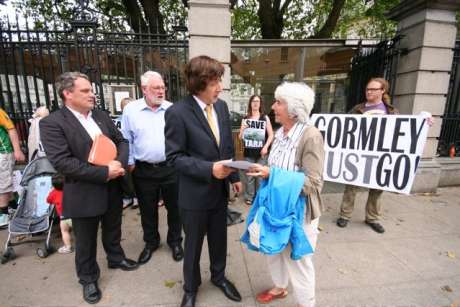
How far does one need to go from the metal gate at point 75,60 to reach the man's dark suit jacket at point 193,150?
10.9 feet

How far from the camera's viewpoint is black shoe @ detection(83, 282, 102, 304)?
2.36 m

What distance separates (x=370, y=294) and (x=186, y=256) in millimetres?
1874

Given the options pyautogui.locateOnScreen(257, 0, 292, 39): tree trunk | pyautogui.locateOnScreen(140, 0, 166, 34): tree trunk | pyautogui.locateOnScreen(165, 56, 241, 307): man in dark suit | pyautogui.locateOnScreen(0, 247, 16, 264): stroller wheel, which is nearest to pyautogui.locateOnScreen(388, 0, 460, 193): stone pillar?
pyautogui.locateOnScreen(165, 56, 241, 307): man in dark suit

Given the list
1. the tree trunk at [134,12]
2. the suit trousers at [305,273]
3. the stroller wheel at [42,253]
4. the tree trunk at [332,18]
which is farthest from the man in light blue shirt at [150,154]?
the tree trunk at [332,18]

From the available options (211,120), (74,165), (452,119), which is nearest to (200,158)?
(211,120)

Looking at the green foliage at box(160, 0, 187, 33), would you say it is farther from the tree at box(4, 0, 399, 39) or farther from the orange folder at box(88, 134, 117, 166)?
the orange folder at box(88, 134, 117, 166)

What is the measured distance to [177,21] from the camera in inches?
517

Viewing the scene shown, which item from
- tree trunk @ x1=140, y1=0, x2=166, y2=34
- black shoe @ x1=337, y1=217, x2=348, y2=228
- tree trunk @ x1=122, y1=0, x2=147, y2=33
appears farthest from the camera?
tree trunk @ x1=122, y1=0, x2=147, y2=33

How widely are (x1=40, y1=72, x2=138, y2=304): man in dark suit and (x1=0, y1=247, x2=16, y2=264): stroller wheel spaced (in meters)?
1.33

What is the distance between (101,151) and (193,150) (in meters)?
0.94

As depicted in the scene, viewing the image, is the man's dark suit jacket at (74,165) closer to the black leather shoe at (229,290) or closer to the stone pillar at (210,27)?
the black leather shoe at (229,290)

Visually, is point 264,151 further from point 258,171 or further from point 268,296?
point 258,171

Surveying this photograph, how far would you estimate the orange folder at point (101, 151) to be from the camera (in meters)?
2.20

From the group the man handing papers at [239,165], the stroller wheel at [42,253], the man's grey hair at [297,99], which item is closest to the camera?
the man handing papers at [239,165]
